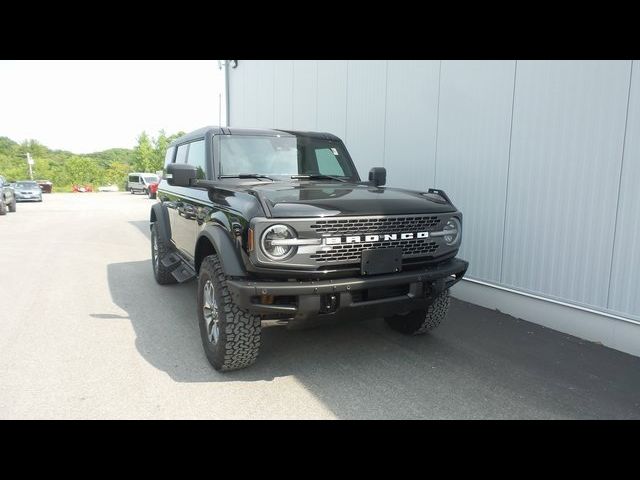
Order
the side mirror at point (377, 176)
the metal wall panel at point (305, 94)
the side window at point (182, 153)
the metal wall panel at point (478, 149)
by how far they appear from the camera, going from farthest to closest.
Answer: the metal wall panel at point (305, 94)
the side window at point (182, 153)
the metal wall panel at point (478, 149)
the side mirror at point (377, 176)

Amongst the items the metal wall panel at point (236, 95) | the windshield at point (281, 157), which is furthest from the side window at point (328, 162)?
the metal wall panel at point (236, 95)

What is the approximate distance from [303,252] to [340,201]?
0.54 metres

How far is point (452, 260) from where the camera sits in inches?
149

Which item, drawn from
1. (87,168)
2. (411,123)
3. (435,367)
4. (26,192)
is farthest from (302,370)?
(87,168)

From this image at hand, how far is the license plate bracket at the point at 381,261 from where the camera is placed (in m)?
3.15

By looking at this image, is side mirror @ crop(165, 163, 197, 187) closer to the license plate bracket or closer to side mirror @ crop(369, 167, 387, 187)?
the license plate bracket

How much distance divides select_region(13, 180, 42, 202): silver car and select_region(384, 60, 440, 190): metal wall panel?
28.3m

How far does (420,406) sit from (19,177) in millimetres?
63366

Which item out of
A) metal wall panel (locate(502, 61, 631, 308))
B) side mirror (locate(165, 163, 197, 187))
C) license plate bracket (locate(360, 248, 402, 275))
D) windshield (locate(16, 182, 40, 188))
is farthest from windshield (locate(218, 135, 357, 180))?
windshield (locate(16, 182, 40, 188))

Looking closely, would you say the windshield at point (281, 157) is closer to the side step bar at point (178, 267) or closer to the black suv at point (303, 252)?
the black suv at point (303, 252)

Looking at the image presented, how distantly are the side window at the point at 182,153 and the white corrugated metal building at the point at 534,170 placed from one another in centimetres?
314

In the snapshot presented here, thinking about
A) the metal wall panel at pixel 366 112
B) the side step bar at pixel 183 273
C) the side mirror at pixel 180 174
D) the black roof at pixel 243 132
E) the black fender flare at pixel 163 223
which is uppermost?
the metal wall panel at pixel 366 112
